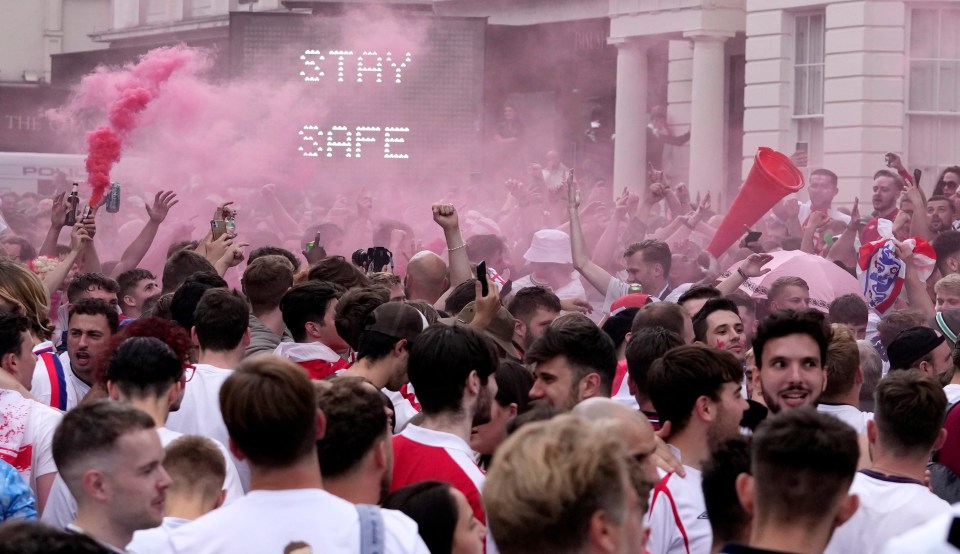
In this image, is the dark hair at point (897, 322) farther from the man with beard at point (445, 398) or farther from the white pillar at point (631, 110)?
the white pillar at point (631, 110)

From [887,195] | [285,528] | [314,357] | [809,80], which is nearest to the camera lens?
[285,528]

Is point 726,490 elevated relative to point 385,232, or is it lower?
lower

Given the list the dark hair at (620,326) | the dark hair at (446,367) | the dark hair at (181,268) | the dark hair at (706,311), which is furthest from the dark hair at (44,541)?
the dark hair at (181,268)

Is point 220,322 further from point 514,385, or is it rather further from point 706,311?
point 706,311

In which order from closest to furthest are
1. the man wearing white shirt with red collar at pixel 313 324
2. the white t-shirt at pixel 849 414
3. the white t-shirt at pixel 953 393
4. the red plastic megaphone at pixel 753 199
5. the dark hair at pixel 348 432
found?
the dark hair at pixel 348 432, the white t-shirt at pixel 849 414, the white t-shirt at pixel 953 393, the man wearing white shirt with red collar at pixel 313 324, the red plastic megaphone at pixel 753 199

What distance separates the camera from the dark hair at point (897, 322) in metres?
7.94

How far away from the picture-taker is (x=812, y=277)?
1001cm

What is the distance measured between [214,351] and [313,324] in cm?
74

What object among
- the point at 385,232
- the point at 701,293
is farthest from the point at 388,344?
the point at 385,232

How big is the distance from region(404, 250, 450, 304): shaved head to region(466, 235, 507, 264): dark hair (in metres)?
2.91

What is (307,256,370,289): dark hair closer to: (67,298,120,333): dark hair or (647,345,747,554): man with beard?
(67,298,120,333): dark hair

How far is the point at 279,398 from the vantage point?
11.7 ft

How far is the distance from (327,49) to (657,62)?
931 centimetres

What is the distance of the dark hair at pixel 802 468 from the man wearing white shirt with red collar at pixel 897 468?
0.97m
